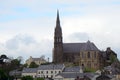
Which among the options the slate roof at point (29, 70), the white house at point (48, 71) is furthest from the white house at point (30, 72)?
the white house at point (48, 71)

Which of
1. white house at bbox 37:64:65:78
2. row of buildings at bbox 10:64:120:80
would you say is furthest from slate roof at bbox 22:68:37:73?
white house at bbox 37:64:65:78

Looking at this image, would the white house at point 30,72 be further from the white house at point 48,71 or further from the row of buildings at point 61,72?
the white house at point 48,71

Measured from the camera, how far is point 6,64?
18962 cm

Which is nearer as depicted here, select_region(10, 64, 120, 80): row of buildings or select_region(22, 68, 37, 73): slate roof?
select_region(10, 64, 120, 80): row of buildings

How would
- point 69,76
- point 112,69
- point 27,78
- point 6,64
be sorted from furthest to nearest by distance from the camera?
point 6,64 < point 112,69 < point 69,76 < point 27,78

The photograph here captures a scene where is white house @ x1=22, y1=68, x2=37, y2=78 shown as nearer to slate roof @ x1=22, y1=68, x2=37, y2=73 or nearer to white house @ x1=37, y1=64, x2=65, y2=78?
slate roof @ x1=22, y1=68, x2=37, y2=73

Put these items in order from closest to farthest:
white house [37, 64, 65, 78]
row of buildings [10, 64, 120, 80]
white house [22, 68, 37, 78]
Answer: row of buildings [10, 64, 120, 80] → white house [22, 68, 37, 78] → white house [37, 64, 65, 78]

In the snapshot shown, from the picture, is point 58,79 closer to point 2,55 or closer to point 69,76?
point 69,76

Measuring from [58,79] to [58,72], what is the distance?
65.7 ft

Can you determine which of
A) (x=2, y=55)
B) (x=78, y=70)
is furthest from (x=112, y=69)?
(x=2, y=55)

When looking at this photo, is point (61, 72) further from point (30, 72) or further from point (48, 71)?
point (48, 71)

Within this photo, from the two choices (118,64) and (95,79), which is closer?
(95,79)

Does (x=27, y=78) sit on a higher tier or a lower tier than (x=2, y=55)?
lower

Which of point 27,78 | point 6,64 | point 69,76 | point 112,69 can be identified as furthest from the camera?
point 6,64
